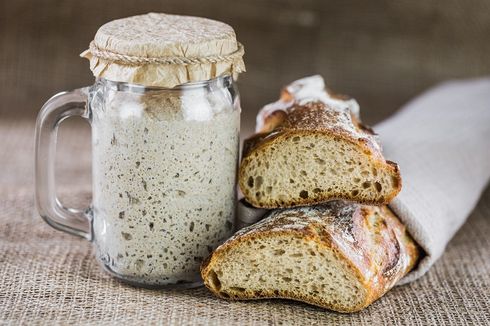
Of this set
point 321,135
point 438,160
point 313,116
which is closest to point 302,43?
point 438,160

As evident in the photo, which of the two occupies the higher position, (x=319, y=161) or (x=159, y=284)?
(x=319, y=161)

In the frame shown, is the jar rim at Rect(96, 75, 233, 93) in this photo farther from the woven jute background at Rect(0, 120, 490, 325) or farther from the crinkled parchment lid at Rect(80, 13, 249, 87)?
the woven jute background at Rect(0, 120, 490, 325)

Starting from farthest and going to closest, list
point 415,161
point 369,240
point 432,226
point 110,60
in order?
point 415,161
point 432,226
point 369,240
point 110,60

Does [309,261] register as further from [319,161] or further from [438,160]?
[438,160]

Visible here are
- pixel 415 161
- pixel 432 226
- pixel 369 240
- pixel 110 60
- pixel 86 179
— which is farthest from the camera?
pixel 86 179

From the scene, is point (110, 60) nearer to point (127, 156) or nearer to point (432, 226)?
point (127, 156)

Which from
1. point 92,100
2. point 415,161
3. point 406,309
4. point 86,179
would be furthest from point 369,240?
point 86,179
